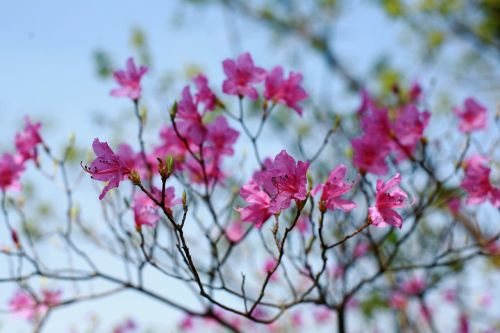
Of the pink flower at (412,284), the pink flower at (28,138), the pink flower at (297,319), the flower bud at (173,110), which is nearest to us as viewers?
the flower bud at (173,110)

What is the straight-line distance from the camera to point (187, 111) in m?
2.23

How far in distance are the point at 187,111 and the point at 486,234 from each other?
2.31 meters

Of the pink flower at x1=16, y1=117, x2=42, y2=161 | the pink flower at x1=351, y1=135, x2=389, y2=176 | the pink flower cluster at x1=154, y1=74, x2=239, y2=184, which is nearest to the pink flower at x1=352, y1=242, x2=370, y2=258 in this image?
the pink flower at x1=351, y1=135, x2=389, y2=176

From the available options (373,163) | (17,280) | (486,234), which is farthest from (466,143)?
(17,280)

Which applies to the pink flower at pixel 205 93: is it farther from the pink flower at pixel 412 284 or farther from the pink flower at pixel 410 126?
the pink flower at pixel 412 284

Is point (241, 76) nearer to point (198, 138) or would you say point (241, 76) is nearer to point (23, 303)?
point (198, 138)

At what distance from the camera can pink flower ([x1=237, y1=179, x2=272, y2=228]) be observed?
172 centimetres

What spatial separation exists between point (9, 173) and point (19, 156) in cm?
14

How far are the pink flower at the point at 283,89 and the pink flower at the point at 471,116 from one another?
3.38 feet

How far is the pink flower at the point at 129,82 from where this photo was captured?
8.04 feet

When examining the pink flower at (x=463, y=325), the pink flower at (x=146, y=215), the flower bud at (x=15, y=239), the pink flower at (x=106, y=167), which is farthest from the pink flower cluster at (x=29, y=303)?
the pink flower at (x=463, y=325)

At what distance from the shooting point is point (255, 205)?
174 cm

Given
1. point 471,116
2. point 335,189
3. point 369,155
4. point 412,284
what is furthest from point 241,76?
point 412,284

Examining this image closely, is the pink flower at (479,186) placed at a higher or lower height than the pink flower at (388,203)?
higher
